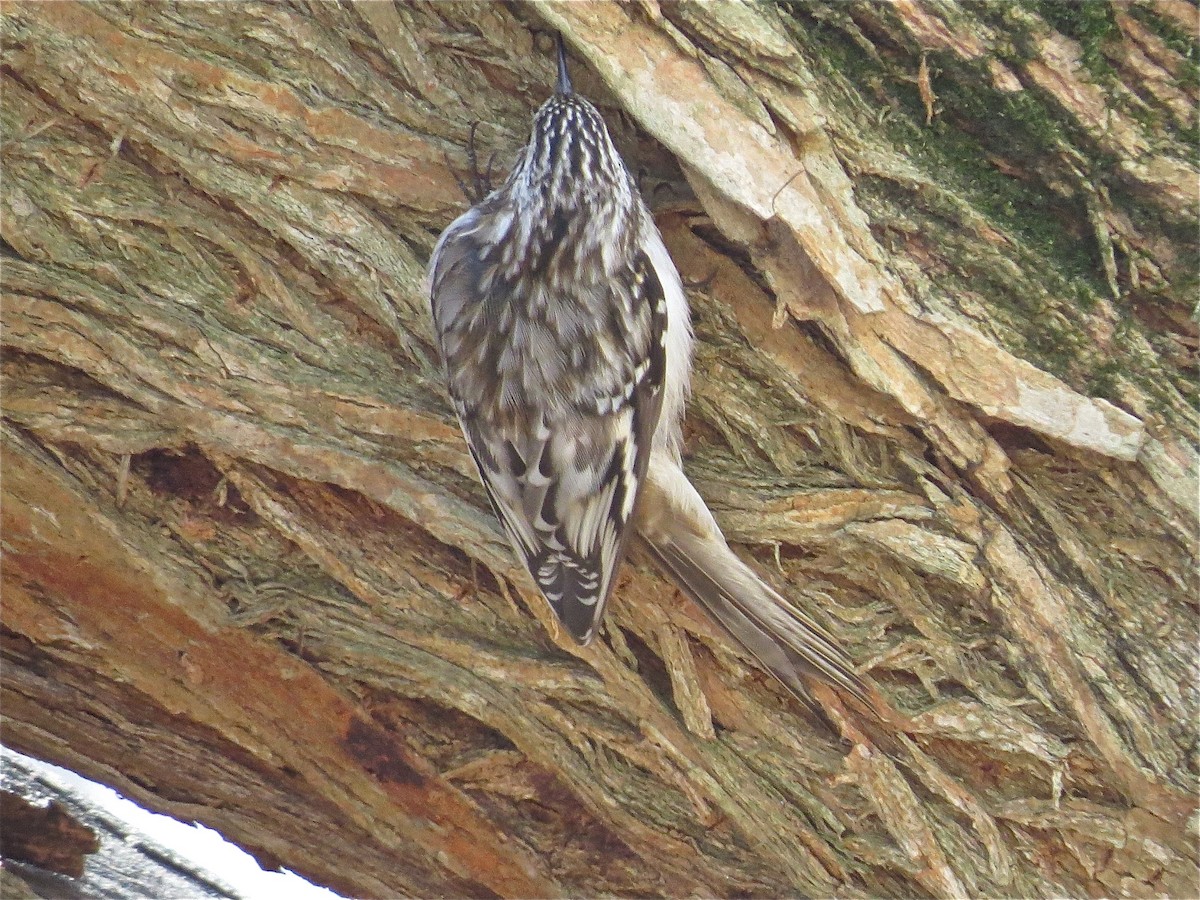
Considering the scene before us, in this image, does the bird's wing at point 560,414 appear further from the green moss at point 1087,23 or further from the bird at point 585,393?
the green moss at point 1087,23

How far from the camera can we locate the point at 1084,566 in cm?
181

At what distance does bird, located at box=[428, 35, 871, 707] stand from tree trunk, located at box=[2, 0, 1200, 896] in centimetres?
6

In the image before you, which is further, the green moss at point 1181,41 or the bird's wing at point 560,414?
the bird's wing at point 560,414

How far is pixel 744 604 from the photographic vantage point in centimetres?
191

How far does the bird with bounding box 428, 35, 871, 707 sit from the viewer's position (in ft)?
6.27

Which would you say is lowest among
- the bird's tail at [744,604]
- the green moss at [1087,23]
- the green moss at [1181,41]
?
the bird's tail at [744,604]

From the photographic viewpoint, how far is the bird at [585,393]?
6.27ft

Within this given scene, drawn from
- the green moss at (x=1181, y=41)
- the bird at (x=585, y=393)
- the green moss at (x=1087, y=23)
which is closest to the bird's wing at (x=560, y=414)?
the bird at (x=585, y=393)

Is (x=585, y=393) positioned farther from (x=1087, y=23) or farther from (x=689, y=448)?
(x=1087, y=23)

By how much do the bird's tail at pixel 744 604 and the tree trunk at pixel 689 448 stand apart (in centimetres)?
5

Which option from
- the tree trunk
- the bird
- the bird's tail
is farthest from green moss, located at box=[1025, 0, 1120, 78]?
the bird's tail

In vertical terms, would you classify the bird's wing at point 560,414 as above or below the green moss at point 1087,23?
below

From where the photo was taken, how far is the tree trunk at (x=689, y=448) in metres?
1.75

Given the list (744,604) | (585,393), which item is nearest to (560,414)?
(585,393)
